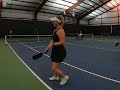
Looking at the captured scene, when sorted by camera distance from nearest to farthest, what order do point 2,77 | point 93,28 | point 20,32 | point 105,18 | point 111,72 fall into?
point 2,77, point 111,72, point 20,32, point 105,18, point 93,28

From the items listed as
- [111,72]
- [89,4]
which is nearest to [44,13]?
[89,4]

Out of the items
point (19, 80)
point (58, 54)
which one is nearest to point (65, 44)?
point (19, 80)

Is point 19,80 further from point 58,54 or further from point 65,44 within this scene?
point 65,44

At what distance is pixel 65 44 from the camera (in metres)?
18.2

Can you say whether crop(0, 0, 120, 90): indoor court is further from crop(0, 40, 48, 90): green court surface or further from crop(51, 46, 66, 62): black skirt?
crop(51, 46, 66, 62): black skirt

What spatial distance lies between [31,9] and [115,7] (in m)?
18.2

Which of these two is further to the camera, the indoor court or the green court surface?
the indoor court

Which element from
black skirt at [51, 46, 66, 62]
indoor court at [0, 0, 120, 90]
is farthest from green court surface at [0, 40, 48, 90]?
black skirt at [51, 46, 66, 62]

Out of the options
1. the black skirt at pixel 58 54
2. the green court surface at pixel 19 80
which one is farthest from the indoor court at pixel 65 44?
the black skirt at pixel 58 54

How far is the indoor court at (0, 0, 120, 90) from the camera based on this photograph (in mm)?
5297

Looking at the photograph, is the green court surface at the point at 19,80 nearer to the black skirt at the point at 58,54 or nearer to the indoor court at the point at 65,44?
the indoor court at the point at 65,44

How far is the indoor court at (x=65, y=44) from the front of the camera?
5.30 metres

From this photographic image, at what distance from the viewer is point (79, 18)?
41625 mm

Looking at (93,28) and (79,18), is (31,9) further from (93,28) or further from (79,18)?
(93,28)
